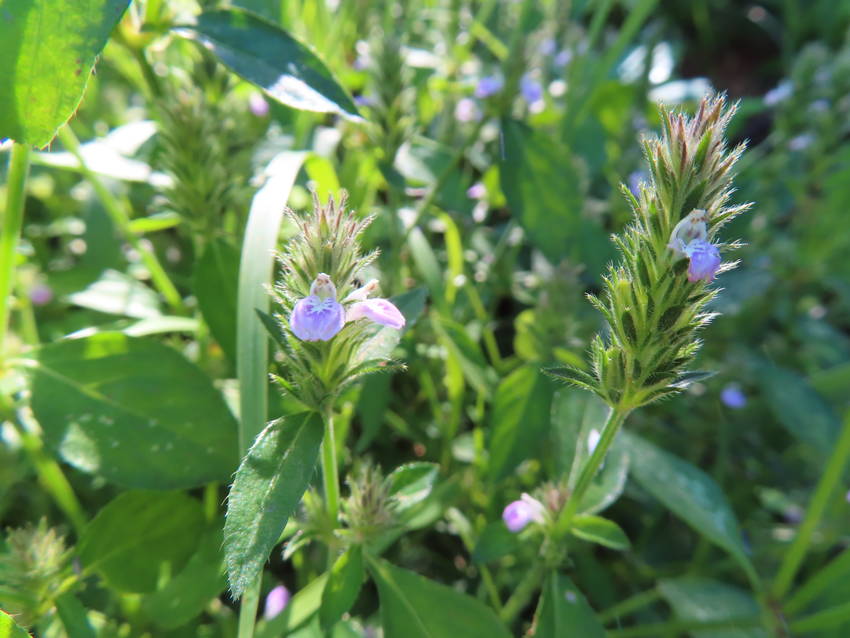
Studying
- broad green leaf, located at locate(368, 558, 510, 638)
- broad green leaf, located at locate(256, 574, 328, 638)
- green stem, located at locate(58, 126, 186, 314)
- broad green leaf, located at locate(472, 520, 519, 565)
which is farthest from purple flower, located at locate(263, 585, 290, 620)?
green stem, located at locate(58, 126, 186, 314)

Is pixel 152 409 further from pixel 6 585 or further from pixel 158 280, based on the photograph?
pixel 158 280

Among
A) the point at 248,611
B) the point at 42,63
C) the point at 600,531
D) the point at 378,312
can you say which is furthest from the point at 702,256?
the point at 42,63

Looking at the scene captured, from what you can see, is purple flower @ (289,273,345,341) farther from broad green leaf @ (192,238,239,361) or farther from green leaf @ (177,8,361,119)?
broad green leaf @ (192,238,239,361)

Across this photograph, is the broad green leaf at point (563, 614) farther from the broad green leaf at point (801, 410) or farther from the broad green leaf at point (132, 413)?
the broad green leaf at point (801, 410)

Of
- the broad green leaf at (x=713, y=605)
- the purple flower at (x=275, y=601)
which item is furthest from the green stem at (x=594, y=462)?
the purple flower at (x=275, y=601)

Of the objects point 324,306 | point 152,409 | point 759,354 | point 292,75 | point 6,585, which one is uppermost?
point 292,75

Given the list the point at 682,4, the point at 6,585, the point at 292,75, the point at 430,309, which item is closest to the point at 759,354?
the point at 430,309

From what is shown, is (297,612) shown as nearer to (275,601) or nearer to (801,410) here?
(275,601)
